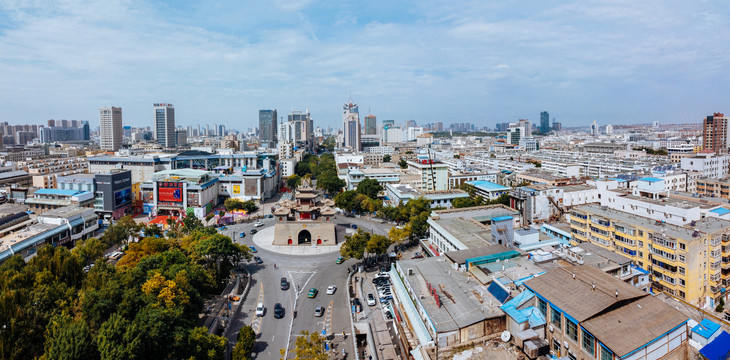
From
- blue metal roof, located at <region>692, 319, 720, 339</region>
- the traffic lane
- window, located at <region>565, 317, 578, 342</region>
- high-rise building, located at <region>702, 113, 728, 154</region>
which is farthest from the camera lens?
high-rise building, located at <region>702, 113, 728, 154</region>

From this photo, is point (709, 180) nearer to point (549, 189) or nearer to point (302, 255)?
point (549, 189)

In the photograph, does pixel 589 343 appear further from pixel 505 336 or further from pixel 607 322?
pixel 505 336

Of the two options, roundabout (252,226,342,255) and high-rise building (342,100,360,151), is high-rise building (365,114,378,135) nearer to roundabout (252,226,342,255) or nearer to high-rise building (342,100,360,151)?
high-rise building (342,100,360,151)

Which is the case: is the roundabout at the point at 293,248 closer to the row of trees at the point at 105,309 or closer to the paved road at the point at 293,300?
the paved road at the point at 293,300

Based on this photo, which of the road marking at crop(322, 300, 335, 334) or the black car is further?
the black car

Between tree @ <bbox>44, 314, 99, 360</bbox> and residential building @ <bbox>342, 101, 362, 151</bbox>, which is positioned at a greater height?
residential building @ <bbox>342, 101, 362, 151</bbox>

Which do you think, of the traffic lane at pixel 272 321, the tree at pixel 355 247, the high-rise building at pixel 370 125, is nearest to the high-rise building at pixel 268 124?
the high-rise building at pixel 370 125

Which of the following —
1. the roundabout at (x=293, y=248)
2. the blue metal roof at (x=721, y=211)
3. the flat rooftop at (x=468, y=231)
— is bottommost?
the roundabout at (x=293, y=248)

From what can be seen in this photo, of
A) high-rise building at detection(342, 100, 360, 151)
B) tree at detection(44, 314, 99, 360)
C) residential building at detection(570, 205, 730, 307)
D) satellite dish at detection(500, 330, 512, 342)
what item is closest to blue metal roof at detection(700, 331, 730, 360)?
residential building at detection(570, 205, 730, 307)
